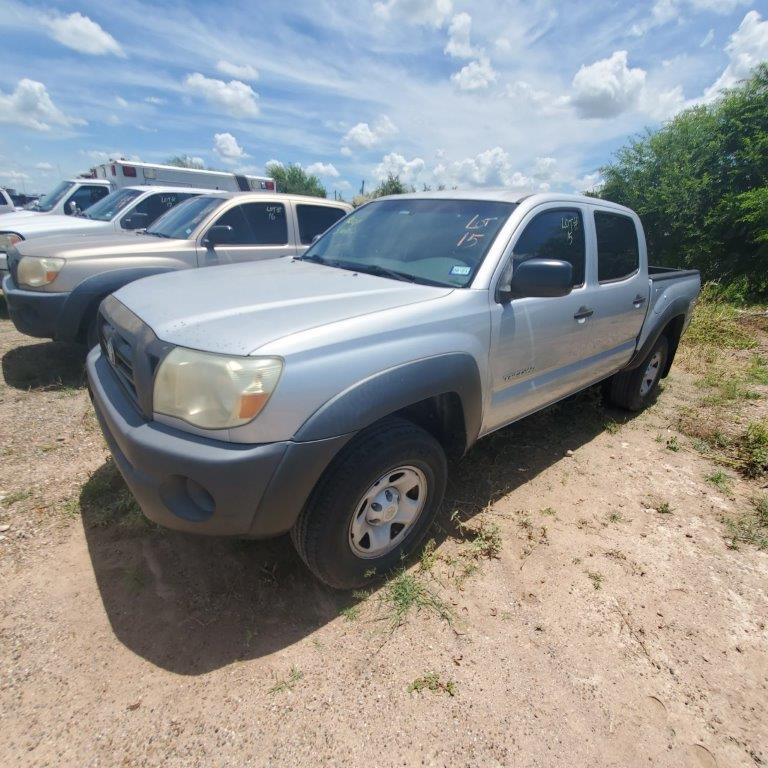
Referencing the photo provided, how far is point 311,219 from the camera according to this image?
19.0ft

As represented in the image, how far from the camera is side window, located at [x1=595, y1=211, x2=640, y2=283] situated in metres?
3.22

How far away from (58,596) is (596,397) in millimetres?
4384

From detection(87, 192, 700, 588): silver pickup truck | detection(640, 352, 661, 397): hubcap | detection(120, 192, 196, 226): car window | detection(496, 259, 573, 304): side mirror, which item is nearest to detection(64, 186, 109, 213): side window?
detection(120, 192, 196, 226): car window

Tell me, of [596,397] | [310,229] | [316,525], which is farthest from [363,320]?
[310,229]

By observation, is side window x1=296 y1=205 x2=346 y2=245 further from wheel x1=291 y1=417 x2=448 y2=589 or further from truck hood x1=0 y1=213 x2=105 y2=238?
wheel x1=291 y1=417 x2=448 y2=589

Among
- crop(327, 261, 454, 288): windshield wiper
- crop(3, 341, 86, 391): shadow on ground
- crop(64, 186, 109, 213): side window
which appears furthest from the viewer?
crop(64, 186, 109, 213): side window

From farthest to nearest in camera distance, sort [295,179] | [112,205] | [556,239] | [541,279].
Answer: [295,179], [112,205], [556,239], [541,279]

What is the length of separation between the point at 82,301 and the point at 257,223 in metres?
2.08

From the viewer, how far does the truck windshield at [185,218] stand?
195 inches

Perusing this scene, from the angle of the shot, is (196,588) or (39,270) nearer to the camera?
(196,588)

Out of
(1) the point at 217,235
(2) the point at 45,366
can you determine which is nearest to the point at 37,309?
(2) the point at 45,366

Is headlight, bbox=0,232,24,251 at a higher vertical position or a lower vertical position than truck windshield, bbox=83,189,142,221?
lower

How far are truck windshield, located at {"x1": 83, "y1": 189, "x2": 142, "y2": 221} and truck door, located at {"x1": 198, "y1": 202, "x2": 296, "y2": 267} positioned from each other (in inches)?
107

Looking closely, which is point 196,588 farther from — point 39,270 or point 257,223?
point 257,223
